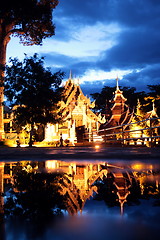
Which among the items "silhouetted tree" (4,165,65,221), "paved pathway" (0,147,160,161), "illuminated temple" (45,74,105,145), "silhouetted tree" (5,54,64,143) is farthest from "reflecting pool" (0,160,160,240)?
"illuminated temple" (45,74,105,145)

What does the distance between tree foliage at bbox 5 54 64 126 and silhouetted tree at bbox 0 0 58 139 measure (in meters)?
3.88

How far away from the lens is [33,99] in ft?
56.7

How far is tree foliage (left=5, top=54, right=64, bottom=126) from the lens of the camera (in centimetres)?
1736

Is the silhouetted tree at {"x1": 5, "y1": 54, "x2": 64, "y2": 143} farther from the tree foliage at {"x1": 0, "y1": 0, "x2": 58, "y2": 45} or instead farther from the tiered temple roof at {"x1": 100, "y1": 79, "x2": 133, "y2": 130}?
the tiered temple roof at {"x1": 100, "y1": 79, "x2": 133, "y2": 130}

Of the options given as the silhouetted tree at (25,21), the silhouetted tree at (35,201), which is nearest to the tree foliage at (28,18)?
the silhouetted tree at (25,21)

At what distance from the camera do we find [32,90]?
17.6 metres

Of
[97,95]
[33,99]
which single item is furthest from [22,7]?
[97,95]

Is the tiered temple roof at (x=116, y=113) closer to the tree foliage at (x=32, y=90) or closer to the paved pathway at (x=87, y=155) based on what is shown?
the tree foliage at (x=32, y=90)

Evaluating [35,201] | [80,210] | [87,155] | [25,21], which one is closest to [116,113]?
[25,21]

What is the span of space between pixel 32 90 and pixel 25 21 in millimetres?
8581

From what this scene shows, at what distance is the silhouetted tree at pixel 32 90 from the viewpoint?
17.4m

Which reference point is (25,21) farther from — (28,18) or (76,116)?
(76,116)

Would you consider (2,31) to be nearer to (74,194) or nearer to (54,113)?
(54,113)

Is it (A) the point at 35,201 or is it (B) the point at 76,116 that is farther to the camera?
(B) the point at 76,116
